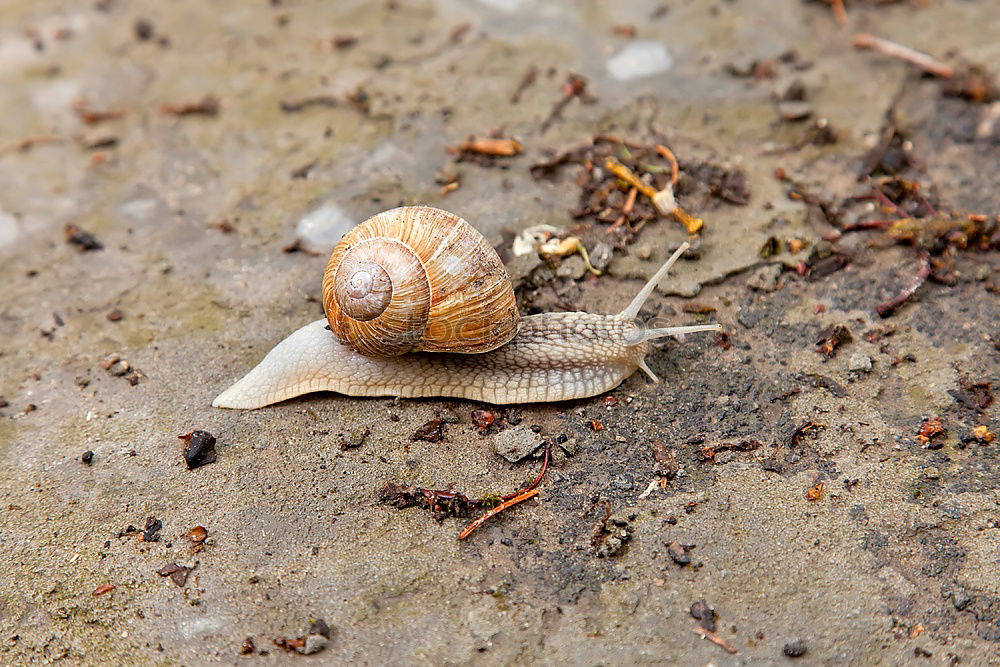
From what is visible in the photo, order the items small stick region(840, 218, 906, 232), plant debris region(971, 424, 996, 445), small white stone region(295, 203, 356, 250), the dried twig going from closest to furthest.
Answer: plant debris region(971, 424, 996, 445)
small stick region(840, 218, 906, 232)
small white stone region(295, 203, 356, 250)
the dried twig

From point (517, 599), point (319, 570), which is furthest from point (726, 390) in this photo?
point (319, 570)

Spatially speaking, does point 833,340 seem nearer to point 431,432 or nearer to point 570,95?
point 431,432

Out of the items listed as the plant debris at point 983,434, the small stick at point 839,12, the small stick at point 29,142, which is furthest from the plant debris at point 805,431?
the small stick at point 29,142

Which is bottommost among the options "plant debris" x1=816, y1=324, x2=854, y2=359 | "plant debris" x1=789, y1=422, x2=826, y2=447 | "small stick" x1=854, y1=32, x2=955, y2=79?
"plant debris" x1=789, y1=422, x2=826, y2=447

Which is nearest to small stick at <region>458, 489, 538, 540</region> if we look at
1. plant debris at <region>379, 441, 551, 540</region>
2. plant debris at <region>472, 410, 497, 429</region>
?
plant debris at <region>379, 441, 551, 540</region>

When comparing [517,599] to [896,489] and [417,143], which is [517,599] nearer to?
[896,489]

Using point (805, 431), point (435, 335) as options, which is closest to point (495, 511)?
point (435, 335)

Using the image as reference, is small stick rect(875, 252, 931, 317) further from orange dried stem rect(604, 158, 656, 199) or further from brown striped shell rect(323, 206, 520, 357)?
brown striped shell rect(323, 206, 520, 357)

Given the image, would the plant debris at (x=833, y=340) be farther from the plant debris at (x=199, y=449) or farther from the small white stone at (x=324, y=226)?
the plant debris at (x=199, y=449)
